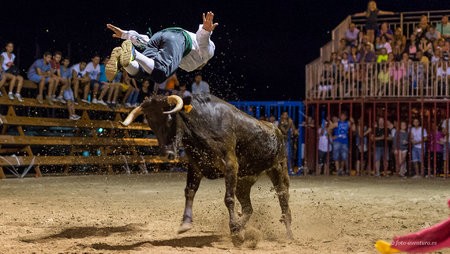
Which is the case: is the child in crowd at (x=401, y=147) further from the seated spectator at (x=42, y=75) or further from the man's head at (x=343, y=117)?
the seated spectator at (x=42, y=75)

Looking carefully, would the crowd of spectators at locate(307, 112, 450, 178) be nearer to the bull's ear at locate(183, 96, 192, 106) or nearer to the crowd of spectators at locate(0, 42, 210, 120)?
the crowd of spectators at locate(0, 42, 210, 120)

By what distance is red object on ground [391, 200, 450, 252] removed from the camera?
Answer: 2.39 metres

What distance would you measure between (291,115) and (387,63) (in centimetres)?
403

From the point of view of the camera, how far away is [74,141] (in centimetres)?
1619

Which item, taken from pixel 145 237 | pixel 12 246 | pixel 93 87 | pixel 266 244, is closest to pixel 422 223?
pixel 266 244

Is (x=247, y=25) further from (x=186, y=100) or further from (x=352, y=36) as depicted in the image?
(x=186, y=100)

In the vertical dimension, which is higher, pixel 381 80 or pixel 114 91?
pixel 381 80

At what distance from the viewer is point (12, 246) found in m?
5.53

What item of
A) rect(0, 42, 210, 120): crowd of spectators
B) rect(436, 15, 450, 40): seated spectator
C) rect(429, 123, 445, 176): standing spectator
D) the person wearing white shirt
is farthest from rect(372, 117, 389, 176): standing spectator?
the person wearing white shirt

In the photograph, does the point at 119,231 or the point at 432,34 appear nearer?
the point at 119,231

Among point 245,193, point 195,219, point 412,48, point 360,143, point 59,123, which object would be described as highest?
point 412,48

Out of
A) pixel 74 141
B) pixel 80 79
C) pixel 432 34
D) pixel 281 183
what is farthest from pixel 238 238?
pixel 432 34

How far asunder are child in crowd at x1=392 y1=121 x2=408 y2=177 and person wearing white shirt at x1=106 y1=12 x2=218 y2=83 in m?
11.3

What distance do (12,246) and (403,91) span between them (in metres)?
13.6
